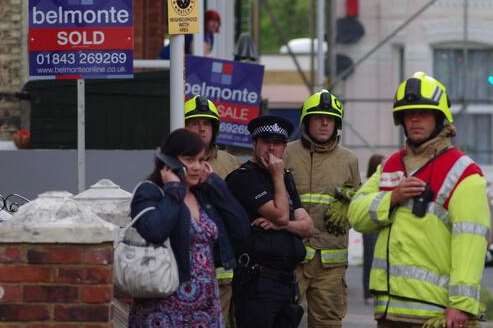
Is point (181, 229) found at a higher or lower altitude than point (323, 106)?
lower

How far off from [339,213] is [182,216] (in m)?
2.63

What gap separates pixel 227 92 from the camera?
14070 mm

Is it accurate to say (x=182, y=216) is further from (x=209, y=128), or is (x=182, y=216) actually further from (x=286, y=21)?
(x=286, y=21)

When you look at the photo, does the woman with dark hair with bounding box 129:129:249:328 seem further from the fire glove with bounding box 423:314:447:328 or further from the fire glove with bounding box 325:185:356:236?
the fire glove with bounding box 325:185:356:236

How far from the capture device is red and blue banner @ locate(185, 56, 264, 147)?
13922 mm

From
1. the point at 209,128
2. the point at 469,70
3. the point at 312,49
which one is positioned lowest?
A: the point at 209,128

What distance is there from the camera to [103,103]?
15172mm

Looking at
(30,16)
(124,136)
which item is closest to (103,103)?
(124,136)

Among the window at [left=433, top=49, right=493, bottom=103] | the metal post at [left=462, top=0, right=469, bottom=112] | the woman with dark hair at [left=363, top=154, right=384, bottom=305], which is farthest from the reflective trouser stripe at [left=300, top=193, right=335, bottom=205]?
the window at [left=433, top=49, right=493, bottom=103]

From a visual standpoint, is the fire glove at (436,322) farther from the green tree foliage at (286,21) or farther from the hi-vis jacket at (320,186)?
the green tree foliage at (286,21)

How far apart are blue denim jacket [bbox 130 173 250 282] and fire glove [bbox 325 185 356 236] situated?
1.92m

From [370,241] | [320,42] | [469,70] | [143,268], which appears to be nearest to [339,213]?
[143,268]

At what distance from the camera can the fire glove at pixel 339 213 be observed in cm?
997

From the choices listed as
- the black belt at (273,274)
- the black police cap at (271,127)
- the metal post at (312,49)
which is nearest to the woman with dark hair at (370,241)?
the black police cap at (271,127)
